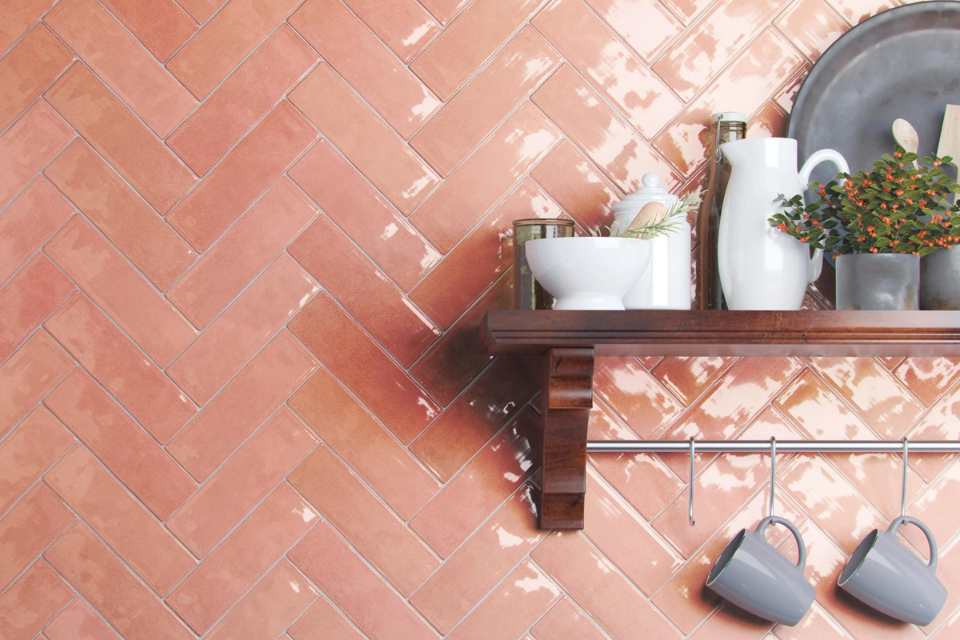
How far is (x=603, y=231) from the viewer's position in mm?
1326

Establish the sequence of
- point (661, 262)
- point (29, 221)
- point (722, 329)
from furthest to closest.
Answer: point (29, 221) < point (661, 262) < point (722, 329)

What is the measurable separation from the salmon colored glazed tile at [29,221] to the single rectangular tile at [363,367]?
335mm

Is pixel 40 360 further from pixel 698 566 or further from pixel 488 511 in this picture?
pixel 698 566

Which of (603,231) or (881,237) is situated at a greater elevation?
(603,231)

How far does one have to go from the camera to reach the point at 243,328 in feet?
4.26

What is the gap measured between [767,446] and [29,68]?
3.50 ft

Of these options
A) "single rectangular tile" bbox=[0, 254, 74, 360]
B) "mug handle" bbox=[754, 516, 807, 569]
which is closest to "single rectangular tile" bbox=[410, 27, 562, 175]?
"single rectangular tile" bbox=[0, 254, 74, 360]

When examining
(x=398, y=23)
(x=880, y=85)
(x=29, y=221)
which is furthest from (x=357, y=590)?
(x=880, y=85)

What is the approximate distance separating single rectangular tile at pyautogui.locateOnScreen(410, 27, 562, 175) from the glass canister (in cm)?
16

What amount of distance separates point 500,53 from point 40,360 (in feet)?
2.34

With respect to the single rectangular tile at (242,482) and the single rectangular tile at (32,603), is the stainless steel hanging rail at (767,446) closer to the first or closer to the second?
the single rectangular tile at (242,482)

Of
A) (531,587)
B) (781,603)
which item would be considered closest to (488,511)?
(531,587)

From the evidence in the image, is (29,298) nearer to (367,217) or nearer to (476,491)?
(367,217)

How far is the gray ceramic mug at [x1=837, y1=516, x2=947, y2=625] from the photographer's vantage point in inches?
48.6
